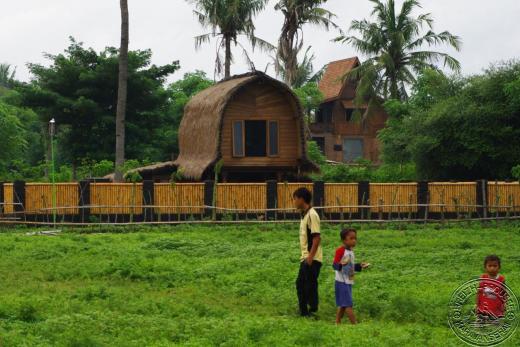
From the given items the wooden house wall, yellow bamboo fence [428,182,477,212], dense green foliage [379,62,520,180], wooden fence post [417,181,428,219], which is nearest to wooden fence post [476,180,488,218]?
yellow bamboo fence [428,182,477,212]

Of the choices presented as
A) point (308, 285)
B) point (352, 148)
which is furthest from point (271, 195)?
point (352, 148)

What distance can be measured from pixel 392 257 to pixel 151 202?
459 inches

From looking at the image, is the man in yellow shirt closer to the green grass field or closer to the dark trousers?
the dark trousers

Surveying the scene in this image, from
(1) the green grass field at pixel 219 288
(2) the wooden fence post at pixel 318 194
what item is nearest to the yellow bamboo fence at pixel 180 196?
(2) the wooden fence post at pixel 318 194

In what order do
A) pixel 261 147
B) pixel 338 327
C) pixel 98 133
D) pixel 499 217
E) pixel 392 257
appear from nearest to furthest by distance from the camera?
pixel 338 327 → pixel 392 257 → pixel 499 217 → pixel 261 147 → pixel 98 133

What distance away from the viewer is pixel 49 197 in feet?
93.2

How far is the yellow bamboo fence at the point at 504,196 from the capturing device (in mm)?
28000

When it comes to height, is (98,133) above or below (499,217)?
above

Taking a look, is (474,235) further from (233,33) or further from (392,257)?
(233,33)

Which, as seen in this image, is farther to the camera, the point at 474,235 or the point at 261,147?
the point at 261,147

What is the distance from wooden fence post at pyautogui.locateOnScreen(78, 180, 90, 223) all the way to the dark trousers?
17091 mm

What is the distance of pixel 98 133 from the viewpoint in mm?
46094

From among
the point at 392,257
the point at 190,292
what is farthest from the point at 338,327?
the point at 392,257

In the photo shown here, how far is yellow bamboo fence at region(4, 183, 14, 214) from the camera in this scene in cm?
2855
